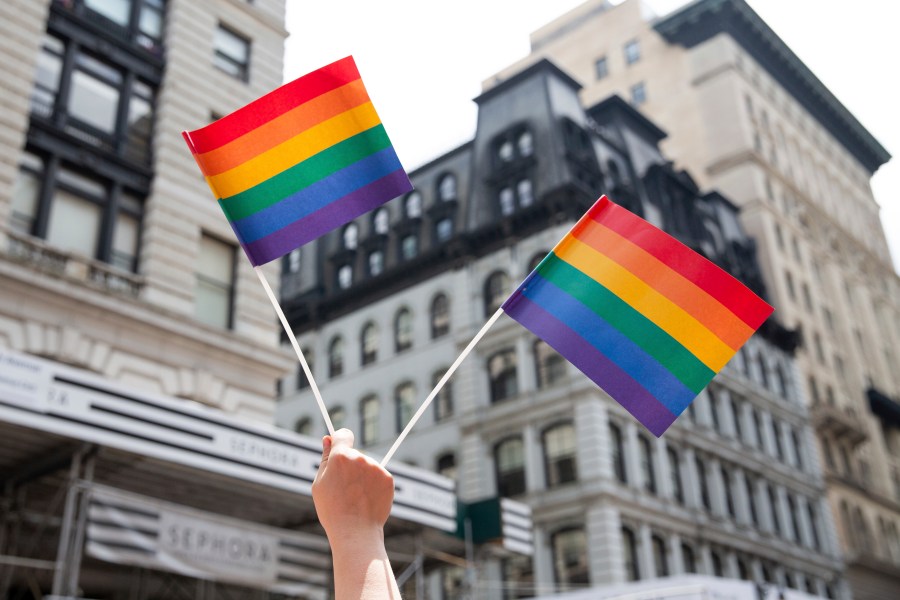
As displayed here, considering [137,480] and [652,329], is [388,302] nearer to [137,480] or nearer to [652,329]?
[137,480]

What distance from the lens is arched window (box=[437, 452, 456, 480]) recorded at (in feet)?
126

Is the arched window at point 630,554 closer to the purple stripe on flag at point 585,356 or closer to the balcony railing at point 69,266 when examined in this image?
the balcony railing at point 69,266

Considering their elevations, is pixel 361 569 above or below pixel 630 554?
below

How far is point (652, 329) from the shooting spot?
613 centimetres

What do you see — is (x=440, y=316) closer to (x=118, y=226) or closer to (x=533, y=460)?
(x=533, y=460)

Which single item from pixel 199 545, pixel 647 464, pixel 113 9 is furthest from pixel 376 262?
pixel 199 545

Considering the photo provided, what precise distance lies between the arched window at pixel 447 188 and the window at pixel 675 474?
14.8 meters

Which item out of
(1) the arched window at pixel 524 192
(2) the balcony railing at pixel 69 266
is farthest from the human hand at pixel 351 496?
(1) the arched window at pixel 524 192

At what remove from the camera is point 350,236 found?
47.9m

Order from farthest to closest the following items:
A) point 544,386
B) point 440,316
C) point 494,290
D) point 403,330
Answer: point 403,330
point 440,316
point 494,290
point 544,386

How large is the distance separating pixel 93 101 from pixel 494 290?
70.5 ft

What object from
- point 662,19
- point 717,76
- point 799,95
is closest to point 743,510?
point 717,76

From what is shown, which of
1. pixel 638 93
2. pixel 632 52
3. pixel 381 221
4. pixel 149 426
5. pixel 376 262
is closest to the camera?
pixel 149 426

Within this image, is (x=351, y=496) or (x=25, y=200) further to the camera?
(x=25, y=200)
